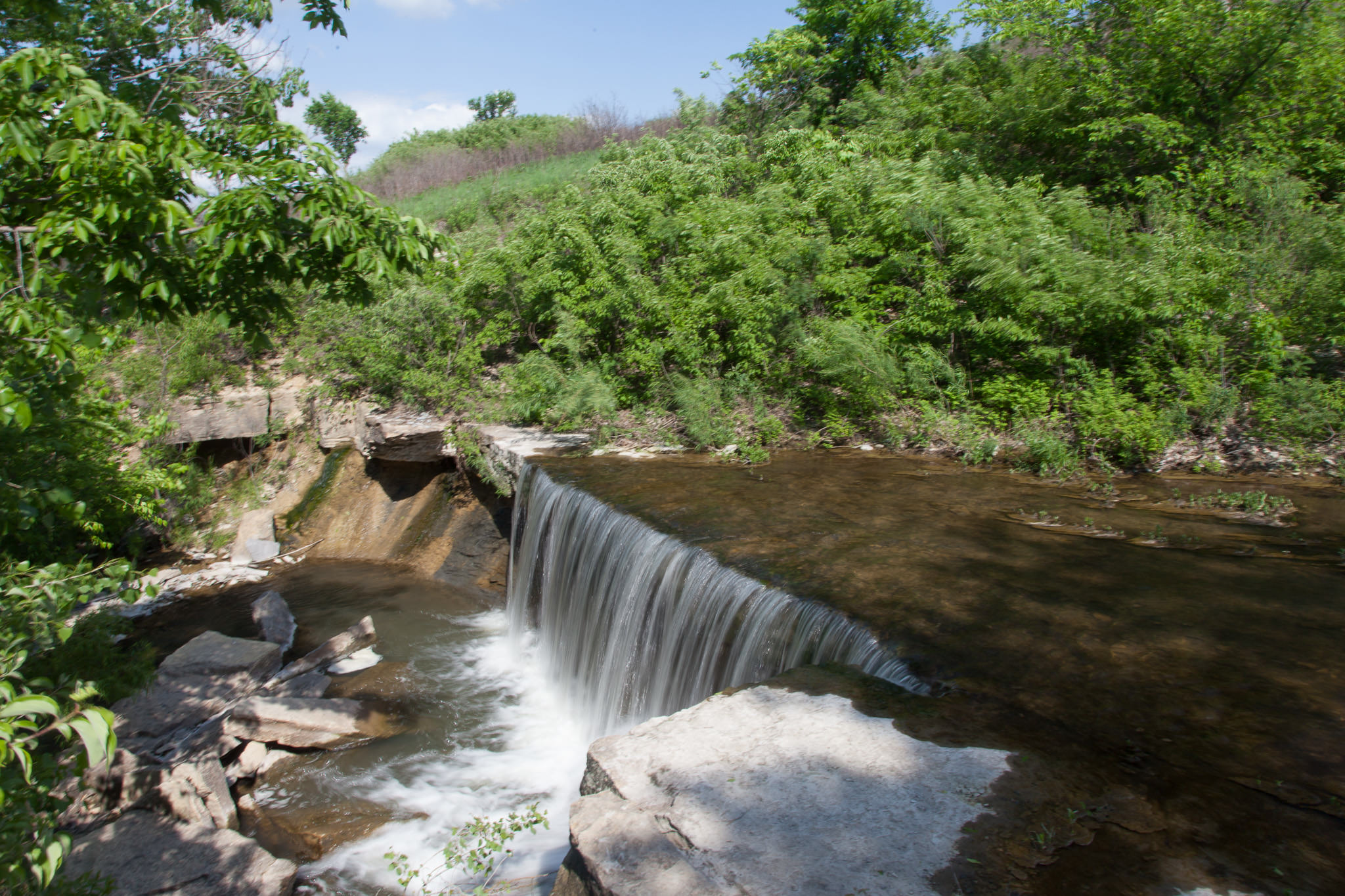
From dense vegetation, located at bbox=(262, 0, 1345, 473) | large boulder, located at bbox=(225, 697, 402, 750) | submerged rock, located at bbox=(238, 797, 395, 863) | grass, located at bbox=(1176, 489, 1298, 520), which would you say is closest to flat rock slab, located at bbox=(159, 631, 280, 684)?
large boulder, located at bbox=(225, 697, 402, 750)

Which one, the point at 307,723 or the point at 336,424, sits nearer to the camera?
the point at 307,723

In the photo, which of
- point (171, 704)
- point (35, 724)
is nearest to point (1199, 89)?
point (35, 724)

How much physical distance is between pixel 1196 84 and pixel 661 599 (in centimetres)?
1073

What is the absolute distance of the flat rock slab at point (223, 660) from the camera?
305 inches

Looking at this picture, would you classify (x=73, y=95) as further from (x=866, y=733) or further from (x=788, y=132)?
(x=788, y=132)

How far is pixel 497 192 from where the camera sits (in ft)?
69.0

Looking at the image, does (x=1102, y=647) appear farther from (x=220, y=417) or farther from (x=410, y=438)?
(x=220, y=417)

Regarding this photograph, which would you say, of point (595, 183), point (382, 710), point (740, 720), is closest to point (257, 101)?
point (740, 720)

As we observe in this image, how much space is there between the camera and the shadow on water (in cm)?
288

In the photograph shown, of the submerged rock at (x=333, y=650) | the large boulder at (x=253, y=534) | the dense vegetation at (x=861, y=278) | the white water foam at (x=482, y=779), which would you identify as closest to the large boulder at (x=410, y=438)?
the dense vegetation at (x=861, y=278)

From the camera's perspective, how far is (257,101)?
13.2 feet

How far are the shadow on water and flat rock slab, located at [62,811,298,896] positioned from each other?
11.6 feet

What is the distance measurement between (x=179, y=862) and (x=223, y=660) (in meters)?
3.30

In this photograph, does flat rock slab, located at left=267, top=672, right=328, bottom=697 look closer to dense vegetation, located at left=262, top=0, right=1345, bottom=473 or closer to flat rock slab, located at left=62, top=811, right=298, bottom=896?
flat rock slab, located at left=62, top=811, right=298, bottom=896
